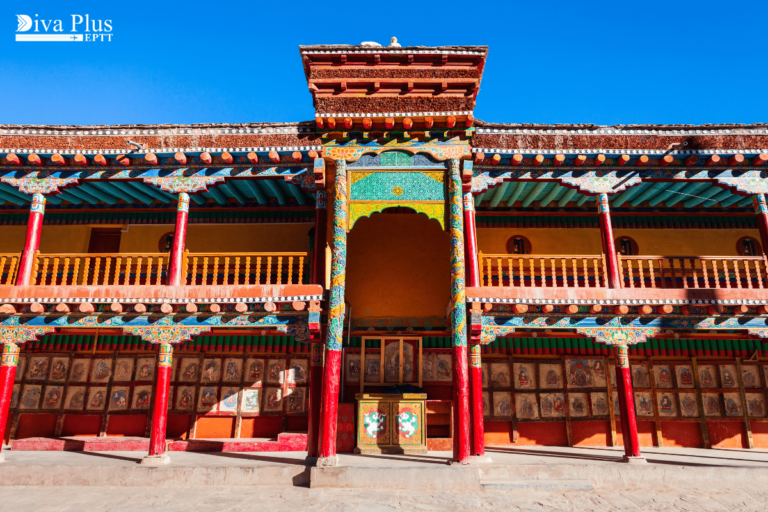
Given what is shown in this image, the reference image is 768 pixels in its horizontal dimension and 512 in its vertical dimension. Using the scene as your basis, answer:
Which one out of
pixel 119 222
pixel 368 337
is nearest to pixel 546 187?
pixel 368 337

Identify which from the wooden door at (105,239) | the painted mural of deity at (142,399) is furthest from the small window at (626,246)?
the wooden door at (105,239)

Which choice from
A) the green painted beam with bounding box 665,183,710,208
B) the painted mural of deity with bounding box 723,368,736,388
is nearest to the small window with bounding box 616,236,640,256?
the green painted beam with bounding box 665,183,710,208

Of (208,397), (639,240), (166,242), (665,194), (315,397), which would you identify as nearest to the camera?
(315,397)

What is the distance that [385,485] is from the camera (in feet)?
24.1

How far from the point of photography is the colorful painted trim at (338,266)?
8188mm

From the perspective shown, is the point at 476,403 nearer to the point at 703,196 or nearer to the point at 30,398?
the point at 703,196

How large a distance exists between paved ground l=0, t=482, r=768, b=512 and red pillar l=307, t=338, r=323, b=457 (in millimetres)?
1050

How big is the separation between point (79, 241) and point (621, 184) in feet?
38.7

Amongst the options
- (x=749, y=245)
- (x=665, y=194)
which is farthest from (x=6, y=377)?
(x=749, y=245)

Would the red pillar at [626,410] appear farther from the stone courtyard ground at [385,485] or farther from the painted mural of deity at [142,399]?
the painted mural of deity at [142,399]

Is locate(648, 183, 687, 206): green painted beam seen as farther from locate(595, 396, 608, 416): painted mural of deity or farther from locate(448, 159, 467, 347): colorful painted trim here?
locate(448, 159, 467, 347): colorful painted trim

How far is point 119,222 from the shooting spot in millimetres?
11672

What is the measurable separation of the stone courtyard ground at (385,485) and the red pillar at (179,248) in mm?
3138

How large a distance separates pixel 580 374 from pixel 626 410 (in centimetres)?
247
